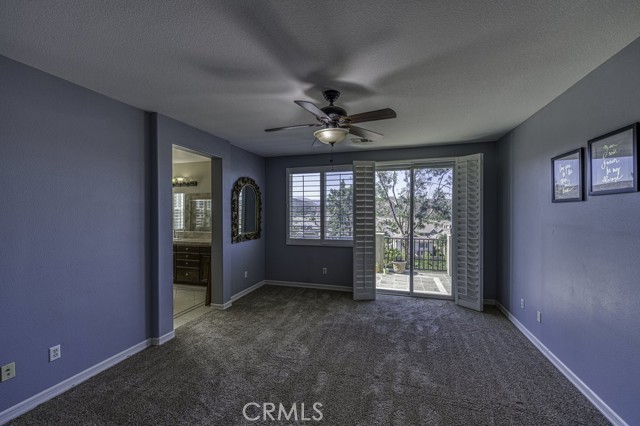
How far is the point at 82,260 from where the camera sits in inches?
99.0

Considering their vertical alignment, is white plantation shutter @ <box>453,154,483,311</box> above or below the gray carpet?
above

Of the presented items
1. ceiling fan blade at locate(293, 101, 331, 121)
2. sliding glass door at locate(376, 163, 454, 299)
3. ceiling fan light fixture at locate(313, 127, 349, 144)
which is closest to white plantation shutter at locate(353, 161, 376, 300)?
sliding glass door at locate(376, 163, 454, 299)

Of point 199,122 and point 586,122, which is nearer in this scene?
point 586,122

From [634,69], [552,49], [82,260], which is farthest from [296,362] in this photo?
[634,69]

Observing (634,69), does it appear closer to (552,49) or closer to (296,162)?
(552,49)

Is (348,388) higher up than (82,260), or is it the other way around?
(82,260)

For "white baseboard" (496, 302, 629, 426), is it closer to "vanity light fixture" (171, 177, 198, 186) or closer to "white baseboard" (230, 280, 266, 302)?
"white baseboard" (230, 280, 266, 302)

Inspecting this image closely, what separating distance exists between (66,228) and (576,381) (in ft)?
14.6

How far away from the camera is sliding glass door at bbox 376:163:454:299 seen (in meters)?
4.72

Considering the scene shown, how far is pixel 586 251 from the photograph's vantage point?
2283 millimetres

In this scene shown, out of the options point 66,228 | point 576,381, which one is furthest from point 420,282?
point 66,228

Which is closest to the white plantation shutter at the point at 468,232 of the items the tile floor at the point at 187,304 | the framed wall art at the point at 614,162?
the framed wall art at the point at 614,162

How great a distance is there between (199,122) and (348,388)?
10.7 ft

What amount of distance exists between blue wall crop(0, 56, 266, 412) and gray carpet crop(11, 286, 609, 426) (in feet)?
1.29
